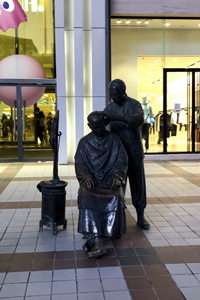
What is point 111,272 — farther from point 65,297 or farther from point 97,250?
point 65,297

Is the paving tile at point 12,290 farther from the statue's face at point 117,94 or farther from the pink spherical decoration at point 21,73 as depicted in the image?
the pink spherical decoration at point 21,73

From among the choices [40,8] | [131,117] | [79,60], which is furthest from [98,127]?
[40,8]

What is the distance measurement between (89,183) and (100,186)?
0.23 m

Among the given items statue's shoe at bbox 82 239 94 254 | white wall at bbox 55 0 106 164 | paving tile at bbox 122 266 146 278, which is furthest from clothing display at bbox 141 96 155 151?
paving tile at bbox 122 266 146 278

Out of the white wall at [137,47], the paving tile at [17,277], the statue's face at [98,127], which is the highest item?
the white wall at [137,47]

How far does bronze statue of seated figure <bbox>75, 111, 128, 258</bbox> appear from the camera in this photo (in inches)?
160

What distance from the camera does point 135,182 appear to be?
16.7ft

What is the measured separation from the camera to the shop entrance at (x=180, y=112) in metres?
13.1

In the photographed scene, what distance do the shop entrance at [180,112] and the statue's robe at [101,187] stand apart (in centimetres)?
894

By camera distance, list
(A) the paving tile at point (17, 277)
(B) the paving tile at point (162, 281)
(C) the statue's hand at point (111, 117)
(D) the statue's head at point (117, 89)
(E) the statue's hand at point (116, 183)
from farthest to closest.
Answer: (D) the statue's head at point (117, 89) → (C) the statue's hand at point (111, 117) → (E) the statue's hand at point (116, 183) → (A) the paving tile at point (17, 277) → (B) the paving tile at point (162, 281)

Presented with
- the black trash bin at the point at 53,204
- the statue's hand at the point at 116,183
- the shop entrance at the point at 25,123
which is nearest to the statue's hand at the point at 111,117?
the statue's hand at the point at 116,183

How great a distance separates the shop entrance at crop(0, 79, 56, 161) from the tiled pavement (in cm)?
587

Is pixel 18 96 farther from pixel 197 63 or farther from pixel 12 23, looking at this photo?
pixel 197 63

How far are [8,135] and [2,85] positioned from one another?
1723 mm
